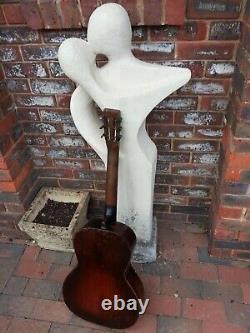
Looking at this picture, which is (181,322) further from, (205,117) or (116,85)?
(116,85)

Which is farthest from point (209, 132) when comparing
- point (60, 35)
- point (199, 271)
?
point (60, 35)

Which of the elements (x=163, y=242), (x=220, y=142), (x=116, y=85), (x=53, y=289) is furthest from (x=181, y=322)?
(x=116, y=85)

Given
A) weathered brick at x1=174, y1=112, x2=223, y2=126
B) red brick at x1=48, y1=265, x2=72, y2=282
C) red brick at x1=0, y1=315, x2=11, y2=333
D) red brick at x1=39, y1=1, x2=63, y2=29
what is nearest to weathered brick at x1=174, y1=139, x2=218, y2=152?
weathered brick at x1=174, y1=112, x2=223, y2=126

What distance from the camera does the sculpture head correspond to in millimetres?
1039

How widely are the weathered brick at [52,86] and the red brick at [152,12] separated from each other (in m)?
0.51

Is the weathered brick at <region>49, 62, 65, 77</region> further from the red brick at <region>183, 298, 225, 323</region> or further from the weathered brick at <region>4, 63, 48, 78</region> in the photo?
the red brick at <region>183, 298, 225, 323</region>

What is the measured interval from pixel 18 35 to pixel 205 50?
0.89 meters

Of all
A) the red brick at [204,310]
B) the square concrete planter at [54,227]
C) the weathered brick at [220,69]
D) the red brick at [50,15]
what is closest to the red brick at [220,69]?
the weathered brick at [220,69]

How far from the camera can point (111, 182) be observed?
1.30m

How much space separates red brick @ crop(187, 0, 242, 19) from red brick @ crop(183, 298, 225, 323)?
4.53ft

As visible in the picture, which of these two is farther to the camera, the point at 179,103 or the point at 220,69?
the point at 179,103

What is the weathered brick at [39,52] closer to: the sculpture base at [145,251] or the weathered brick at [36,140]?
the weathered brick at [36,140]

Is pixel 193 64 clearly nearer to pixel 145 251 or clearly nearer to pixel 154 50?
pixel 154 50

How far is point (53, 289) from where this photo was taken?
5.58ft
